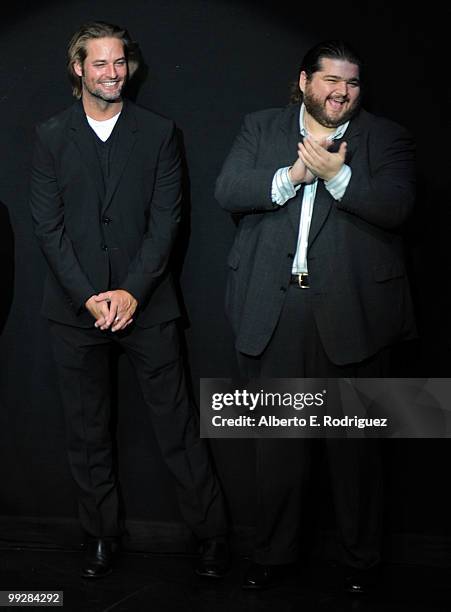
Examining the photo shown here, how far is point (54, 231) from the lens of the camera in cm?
450

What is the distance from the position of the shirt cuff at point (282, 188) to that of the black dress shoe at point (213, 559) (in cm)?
144

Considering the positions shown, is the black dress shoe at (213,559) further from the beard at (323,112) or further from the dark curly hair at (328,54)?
the dark curly hair at (328,54)

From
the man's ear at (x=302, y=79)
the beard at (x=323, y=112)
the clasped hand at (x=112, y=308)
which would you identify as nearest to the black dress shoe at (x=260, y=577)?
the clasped hand at (x=112, y=308)

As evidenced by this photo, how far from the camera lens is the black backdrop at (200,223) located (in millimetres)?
4590

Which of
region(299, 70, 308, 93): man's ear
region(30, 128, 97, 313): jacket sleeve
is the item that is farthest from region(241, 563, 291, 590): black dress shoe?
region(299, 70, 308, 93): man's ear

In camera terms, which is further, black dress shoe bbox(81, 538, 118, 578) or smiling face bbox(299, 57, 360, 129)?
black dress shoe bbox(81, 538, 118, 578)

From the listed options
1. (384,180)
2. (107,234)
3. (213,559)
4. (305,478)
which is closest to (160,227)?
(107,234)

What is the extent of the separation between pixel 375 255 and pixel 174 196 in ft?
2.66

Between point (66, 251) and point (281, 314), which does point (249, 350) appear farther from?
point (66, 251)

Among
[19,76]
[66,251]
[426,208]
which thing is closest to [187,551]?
[66,251]

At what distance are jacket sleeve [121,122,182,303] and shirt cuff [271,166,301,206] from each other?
47 centimetres

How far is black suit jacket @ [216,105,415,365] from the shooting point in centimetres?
427

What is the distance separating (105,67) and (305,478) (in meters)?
1.72

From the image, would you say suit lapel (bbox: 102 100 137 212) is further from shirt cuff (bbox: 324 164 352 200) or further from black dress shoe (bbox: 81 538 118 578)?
black dress shoe (bbox: 81 538 118 578)
